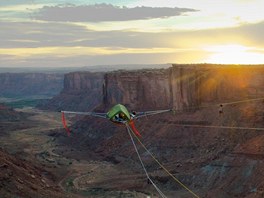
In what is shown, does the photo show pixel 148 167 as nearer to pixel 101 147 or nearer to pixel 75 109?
pixel 101 147

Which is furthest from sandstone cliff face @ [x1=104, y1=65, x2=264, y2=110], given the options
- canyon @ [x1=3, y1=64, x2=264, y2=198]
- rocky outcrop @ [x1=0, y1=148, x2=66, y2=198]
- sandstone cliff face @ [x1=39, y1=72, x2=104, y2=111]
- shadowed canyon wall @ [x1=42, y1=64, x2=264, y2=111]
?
sandstone cliff face @ [x1=39, y1=72, x2=104, y2=111]

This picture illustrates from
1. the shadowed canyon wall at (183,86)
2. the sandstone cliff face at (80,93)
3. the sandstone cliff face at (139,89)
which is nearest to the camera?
the shadowed canyon wall at (183,86)

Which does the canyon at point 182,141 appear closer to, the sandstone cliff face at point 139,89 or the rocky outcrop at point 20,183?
the sandstone cliff face at point 139,89

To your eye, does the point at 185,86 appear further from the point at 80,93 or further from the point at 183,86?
the point at 80,93

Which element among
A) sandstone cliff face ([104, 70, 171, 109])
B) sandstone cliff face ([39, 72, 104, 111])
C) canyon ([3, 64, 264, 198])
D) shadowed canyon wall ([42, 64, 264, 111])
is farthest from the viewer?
sandstone cliff face ([39, 72, 104, 111])

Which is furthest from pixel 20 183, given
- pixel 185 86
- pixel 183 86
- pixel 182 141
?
pixel 183 86

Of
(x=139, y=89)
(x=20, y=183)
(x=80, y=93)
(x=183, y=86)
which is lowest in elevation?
(x=20, y=183)

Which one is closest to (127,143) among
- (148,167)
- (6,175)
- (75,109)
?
(148,167)

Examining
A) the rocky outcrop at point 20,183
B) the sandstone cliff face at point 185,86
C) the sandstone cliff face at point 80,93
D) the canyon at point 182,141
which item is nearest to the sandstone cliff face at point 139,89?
the sandstone cliff face at point 185,86

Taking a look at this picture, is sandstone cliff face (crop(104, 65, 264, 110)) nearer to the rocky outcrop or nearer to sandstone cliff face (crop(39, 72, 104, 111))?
the rocky outcrop

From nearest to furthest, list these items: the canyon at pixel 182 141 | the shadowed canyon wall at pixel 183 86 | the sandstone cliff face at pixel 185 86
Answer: the canyon at pixel 182 141
the sandstone cliff face at pixel 185 86
the shadowed canyon wall at pixel 183 86
